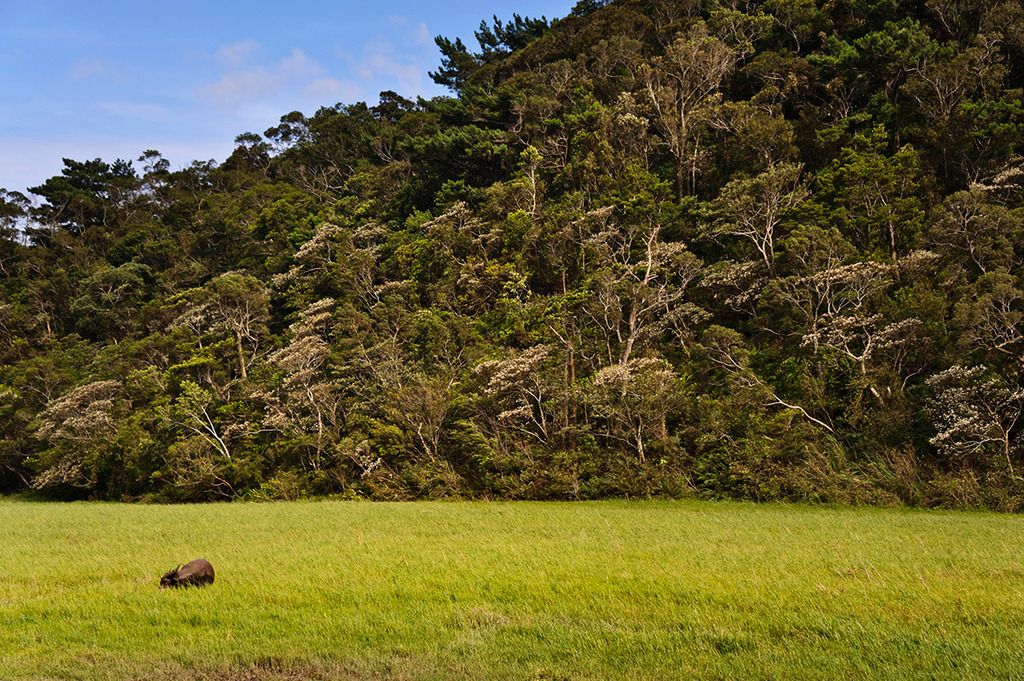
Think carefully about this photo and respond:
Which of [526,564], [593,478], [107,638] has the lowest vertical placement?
[593,478]

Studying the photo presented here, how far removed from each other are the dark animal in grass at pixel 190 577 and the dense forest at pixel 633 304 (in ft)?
56.0

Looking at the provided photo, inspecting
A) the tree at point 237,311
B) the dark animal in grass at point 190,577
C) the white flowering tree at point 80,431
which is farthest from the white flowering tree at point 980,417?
the white flowering tree at point 80,431

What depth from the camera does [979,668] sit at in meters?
7.33

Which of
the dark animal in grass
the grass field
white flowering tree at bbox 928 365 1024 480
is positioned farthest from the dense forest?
the dark animal in grass

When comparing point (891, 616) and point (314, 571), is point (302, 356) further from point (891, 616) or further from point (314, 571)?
point (891, 616)

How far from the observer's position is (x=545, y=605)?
1031 cm

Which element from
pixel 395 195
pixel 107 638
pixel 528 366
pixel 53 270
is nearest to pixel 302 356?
pixel 528 366

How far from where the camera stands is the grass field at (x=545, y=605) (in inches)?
318

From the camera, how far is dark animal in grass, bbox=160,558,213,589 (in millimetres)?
12016

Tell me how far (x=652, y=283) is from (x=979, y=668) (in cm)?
2598

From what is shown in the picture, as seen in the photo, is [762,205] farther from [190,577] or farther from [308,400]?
[190,577]

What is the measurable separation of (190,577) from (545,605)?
6271 millimetres

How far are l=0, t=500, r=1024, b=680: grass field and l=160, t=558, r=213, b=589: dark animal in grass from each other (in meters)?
0.23

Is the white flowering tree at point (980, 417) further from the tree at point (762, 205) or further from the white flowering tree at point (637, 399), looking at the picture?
the tree at point (762, 205)
